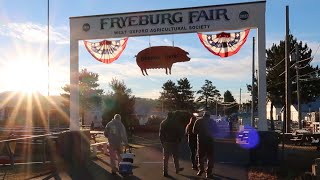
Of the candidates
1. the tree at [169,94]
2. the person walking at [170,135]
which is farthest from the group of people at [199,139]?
the tree at [169,94]

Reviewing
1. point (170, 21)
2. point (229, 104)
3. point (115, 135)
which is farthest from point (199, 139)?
point (229, 104)

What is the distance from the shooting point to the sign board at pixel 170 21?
15836mm

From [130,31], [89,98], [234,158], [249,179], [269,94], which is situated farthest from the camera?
[89,98]

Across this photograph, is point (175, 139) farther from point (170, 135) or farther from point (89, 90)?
point (89, 90)

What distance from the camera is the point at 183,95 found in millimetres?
105938

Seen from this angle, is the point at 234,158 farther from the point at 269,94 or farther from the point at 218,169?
the point at 269,94

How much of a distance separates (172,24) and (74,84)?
4.08 metres

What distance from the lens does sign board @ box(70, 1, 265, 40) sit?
1584cm

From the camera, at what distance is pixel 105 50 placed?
59.0ft

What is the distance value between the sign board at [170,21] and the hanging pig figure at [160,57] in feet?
Answer: 1.81

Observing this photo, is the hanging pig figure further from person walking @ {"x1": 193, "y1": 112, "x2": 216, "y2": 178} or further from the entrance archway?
person walking @ {"x1": 193, "y1": 112, "x2": 216, "y2": 178}

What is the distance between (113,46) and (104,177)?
Answer: 227 inches

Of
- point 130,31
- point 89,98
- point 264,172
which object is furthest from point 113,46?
point 89,98

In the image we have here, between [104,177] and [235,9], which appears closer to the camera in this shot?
[104,177]
